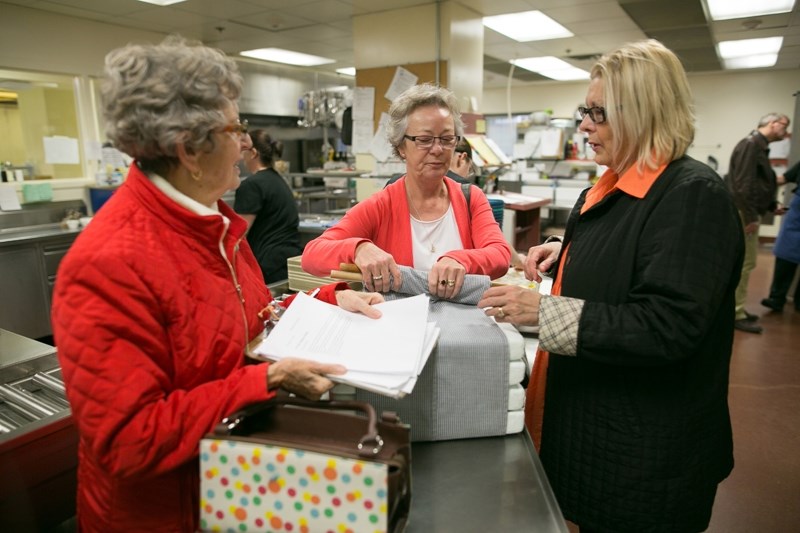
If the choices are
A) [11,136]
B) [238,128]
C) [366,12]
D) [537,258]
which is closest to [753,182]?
[366,12]

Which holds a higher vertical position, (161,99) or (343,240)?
(161,99)

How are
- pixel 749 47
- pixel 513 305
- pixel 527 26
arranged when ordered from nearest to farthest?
pixel 513 305
pixel 527 26
pixel 749 47

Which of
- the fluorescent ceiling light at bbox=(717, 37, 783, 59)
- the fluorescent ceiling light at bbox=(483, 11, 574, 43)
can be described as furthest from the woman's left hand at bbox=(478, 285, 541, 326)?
the fluorescent ceiling light at bbox=(717, 37, 783, 59)

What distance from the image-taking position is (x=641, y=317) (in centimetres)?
98

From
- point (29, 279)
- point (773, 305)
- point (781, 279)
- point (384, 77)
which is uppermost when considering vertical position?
point (384, 77)

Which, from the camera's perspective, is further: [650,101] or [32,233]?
[32,233]

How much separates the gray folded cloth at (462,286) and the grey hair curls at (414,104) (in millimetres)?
634

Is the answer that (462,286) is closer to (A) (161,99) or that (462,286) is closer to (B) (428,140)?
(B) (428,140)

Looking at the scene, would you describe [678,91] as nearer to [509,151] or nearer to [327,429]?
[327,429]

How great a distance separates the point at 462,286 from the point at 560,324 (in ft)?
1.00

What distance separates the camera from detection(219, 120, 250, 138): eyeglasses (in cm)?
95

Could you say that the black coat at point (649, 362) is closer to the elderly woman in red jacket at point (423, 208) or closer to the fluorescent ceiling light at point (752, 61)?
the elderly woman in red jacket at point (423, 208)

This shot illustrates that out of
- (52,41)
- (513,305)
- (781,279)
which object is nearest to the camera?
(513,305)

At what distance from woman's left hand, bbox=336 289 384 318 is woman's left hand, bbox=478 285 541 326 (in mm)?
235
